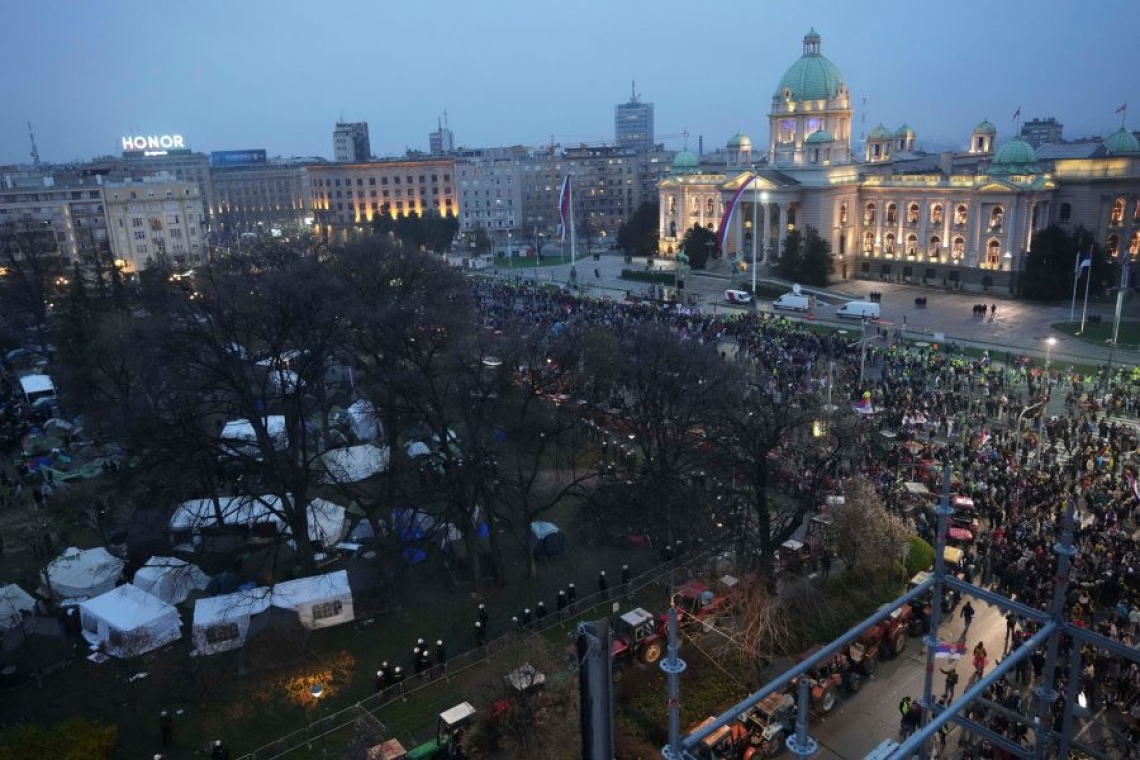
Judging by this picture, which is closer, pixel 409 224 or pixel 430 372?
pixel 430 372

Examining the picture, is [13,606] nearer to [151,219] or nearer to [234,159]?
[151,219]

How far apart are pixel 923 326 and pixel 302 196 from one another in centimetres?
13735

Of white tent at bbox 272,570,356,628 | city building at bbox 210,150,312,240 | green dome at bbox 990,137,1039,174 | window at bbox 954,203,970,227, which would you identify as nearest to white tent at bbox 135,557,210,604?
white tent at bbox 272,570,356,628

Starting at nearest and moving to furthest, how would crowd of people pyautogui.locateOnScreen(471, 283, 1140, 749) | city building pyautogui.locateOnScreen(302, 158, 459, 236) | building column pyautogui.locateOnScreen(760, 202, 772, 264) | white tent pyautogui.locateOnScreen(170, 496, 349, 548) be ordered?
crowd of people pyautogui.locateOnScreen(471, 283, 1140, 749) → white tent pyautogui.locateOnScreen(170, 496, 349, 548) → building column pyautogui.locateOnScreen(760, 202, 772, 264) → city building pyautogui.locateOnScreen(302, 158, 459, 236)

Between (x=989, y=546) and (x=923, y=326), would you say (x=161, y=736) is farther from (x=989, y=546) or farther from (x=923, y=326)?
(x=923, y=326)

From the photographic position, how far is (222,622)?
20.7 meters

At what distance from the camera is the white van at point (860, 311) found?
58.8 metres

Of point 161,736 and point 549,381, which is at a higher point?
point 549,381

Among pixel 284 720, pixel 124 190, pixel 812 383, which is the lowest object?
pixel 284 720

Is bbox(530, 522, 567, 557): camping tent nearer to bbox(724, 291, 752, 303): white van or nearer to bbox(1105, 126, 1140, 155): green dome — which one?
bbox(724, 291, 752, 303): white van

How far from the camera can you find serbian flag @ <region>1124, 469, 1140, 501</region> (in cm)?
2383

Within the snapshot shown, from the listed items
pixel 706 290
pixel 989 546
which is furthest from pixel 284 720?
pixel 706 290

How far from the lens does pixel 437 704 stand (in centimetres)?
1861

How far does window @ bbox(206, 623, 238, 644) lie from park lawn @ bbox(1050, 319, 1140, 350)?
5185cm
